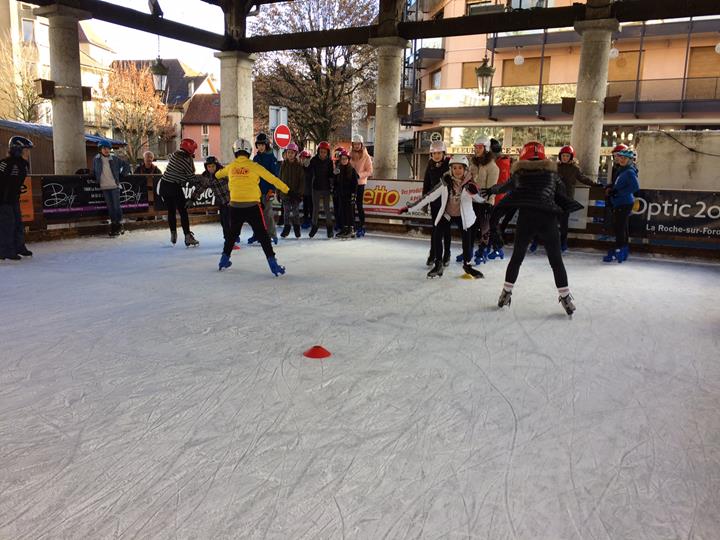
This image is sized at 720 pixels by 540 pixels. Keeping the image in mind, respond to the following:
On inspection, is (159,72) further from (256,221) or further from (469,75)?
(469,75)

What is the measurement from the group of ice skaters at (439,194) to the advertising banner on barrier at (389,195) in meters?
1.12

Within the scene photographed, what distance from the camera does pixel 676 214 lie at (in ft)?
32.7

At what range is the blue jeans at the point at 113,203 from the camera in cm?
1112

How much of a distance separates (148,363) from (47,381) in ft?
2.13

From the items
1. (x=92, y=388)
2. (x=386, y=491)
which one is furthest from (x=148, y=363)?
(x=386, y=491)

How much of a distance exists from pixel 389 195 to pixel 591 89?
442 cm

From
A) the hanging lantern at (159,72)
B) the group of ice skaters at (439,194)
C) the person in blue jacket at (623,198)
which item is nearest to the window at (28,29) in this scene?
the hanging lantern at (159,72)

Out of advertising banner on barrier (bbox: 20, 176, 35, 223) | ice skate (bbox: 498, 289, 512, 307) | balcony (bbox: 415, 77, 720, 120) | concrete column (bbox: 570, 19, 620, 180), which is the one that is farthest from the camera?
balcony (bbox: 415, 77, 720, 120)

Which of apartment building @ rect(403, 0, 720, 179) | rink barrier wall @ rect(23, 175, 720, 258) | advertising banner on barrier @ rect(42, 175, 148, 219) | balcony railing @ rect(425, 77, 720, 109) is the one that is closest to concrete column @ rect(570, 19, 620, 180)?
rink barrier wall @ rect(23, 175, 720, 258)

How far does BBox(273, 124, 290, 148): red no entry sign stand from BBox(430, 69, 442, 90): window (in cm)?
2062

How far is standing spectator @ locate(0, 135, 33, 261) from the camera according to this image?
813 centimetres

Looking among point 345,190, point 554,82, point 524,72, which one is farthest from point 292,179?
point 524,72

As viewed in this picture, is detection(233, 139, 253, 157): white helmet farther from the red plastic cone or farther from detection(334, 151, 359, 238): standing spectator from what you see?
the red plastic cone

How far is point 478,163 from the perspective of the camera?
8.81 metres
